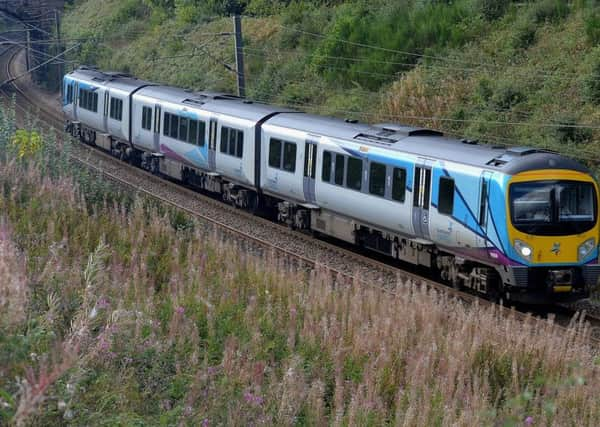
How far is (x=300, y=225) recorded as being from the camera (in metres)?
19.9

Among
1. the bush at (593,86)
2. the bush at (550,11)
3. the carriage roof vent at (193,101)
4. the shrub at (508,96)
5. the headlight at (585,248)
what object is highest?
the bush at (550,11)

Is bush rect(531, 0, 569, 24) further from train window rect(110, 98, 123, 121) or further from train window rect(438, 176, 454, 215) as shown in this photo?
train window rect(438, 176, 454, 215)

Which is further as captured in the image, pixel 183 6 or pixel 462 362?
pixel 183 6

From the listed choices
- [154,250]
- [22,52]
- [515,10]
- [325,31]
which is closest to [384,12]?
[325,31]

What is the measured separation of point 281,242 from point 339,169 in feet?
7.82

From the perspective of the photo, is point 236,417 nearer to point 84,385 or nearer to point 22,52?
point 84,385

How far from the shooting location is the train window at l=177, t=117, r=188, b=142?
24359 mm

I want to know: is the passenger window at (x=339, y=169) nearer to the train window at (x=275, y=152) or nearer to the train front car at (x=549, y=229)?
the train window at (x=275, y=152)

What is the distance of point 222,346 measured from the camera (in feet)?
28.6

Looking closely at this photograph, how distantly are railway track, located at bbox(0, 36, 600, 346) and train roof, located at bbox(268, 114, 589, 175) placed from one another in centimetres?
217

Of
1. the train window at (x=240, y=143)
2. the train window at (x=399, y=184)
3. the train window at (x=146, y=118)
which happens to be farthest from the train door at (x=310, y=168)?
the train window at (x=146, y=118)

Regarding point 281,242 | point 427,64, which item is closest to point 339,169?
point 281,242

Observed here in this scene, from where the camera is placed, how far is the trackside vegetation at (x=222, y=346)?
611cm

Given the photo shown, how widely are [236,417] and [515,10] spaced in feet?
86.0
